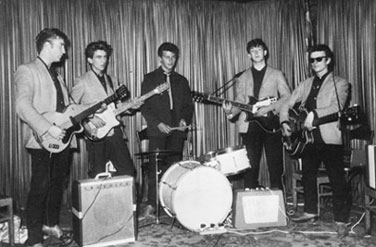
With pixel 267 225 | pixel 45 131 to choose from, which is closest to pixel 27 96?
pixel 45 131

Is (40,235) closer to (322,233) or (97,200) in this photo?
(97,200)

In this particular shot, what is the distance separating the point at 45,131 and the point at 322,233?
2985 millimetres

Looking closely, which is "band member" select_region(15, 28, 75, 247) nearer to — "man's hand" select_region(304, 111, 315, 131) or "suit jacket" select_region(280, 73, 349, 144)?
"man's hand" select_region(304, 111, 315, 131)

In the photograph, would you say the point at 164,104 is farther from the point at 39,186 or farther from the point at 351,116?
the point at 351,116

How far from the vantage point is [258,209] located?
15.8 feet

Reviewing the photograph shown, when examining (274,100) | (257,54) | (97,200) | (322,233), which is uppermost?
(257,54)

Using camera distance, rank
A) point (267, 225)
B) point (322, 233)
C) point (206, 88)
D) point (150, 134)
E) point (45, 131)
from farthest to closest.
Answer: point (206, 88) → point (150, 134) → point (267, 225) → point (322, 233) → point (45, 131)

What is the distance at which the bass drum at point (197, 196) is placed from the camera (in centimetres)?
459

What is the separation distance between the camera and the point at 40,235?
417 centimetres

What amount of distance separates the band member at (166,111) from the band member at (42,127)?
122 centimetres

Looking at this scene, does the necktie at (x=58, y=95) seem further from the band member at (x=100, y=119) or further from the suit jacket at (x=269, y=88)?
the suit jacket at (x=269, y=88)

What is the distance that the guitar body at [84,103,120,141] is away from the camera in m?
5.13

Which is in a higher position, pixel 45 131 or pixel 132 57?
pixel 132 57

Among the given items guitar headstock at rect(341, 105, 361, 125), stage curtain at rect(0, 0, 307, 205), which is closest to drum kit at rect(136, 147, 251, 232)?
guitar headstock at rect(341, 105, 361, 125)
